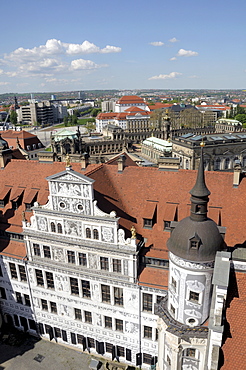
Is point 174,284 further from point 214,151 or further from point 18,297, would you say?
point 214,151

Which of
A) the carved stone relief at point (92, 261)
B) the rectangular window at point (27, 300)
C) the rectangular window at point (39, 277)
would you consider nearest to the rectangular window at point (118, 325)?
the carved stone relief at point (92, 261)

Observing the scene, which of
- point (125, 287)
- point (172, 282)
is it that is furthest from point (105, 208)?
point (172, 282)

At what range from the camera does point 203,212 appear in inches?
834

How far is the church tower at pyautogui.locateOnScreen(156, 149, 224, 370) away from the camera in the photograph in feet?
68.7

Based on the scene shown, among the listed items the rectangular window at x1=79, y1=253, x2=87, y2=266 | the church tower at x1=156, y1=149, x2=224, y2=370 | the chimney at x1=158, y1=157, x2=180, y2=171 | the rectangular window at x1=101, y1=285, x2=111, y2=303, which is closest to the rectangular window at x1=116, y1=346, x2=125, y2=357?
the rectangular window at x1=101, y1=285, x2=111, y2=303

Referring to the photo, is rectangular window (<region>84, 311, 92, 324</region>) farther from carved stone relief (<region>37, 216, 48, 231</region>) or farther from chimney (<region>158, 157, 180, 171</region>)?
chimney (<region>158, 157, 180, 171</region>)

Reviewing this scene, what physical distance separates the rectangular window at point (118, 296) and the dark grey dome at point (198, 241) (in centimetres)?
1112

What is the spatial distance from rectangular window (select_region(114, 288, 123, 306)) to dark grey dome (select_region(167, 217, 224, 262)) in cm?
1112

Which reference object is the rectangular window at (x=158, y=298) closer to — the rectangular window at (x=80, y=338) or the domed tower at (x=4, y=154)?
the rectangular window at (x=80, y=338)

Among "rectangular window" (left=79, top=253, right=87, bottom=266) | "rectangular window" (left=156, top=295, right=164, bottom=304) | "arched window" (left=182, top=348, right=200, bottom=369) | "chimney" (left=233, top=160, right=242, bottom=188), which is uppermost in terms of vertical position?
"chimney" (left=233, top=160, right=242, bottom=188)

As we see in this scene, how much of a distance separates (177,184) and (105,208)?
8.51 metres

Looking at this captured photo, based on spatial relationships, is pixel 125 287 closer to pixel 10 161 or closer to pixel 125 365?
pixel 125 365

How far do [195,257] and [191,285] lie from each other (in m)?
2.66

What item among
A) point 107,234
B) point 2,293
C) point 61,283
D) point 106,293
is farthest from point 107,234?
point 2,293
